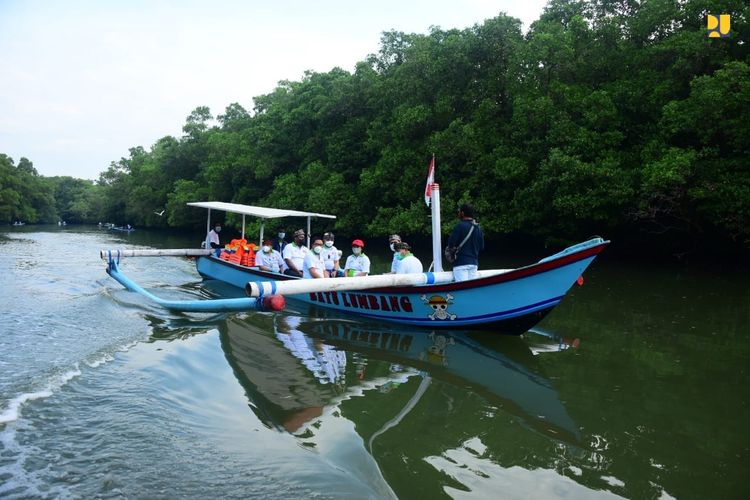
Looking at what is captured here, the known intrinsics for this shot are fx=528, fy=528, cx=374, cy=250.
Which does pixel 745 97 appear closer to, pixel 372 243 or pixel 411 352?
pixel 411 352

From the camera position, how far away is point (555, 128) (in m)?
19.5

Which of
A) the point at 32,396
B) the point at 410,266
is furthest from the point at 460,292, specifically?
the point at 32,396

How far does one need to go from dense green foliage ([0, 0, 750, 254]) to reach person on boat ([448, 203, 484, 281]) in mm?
10935

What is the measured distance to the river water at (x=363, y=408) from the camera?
3986 mm

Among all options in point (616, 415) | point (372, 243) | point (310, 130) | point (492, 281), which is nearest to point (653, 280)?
point (492, 281)

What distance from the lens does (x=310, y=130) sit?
3634 centimetres

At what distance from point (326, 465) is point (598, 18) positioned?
24.5m

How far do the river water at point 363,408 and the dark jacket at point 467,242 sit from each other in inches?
52.6

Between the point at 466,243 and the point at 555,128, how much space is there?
13224 mm

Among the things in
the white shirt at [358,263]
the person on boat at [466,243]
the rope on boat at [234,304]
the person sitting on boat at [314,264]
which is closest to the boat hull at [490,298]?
the person on boat at [466,243]

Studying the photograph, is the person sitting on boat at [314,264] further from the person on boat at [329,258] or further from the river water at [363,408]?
the river water at [363,408]

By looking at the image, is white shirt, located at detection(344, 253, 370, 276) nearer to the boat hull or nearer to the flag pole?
the boat hull

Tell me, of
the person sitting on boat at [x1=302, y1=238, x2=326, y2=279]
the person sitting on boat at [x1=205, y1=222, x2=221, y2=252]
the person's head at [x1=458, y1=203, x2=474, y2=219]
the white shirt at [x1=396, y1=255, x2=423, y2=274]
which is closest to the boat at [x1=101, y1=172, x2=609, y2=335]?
the white shirt at [x1=396, y1=255, x2=423, y2=274]

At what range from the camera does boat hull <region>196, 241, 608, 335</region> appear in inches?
296
